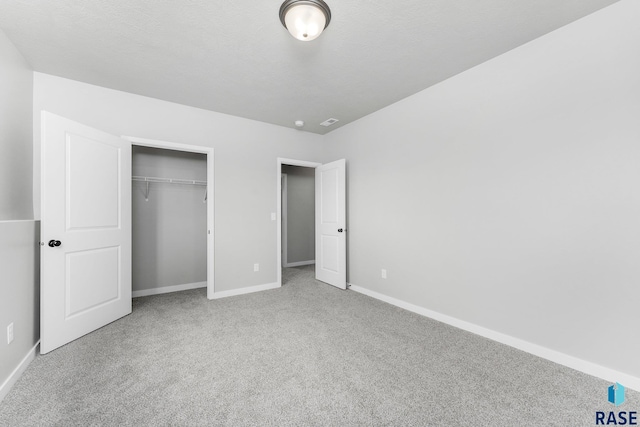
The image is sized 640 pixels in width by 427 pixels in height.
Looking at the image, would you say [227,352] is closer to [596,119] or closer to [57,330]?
[57,330]

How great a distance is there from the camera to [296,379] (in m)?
1.79

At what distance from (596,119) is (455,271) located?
1628 mm

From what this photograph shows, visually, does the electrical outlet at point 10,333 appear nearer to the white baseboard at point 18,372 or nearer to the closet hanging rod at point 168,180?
the white baseboard at point 18,372

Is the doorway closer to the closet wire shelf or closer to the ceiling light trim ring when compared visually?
the closet wire shelf

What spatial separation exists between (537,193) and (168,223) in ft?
14.7

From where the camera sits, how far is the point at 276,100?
325cm

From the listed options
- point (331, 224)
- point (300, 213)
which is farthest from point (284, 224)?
point (331, 224)

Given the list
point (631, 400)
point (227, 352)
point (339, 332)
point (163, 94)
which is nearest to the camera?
point (631, 400)

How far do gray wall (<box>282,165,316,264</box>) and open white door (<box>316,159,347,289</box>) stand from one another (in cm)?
151

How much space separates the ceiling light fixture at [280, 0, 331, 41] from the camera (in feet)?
5.66

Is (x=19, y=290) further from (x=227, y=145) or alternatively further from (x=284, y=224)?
(x=284, y=224)

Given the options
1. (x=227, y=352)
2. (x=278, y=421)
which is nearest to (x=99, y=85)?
(x=227, y=352)

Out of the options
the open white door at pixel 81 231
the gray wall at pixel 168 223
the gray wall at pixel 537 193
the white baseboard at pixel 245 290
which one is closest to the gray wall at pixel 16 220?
the open white door at pixel 81 231

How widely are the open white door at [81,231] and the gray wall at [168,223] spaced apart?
0.82 meters
